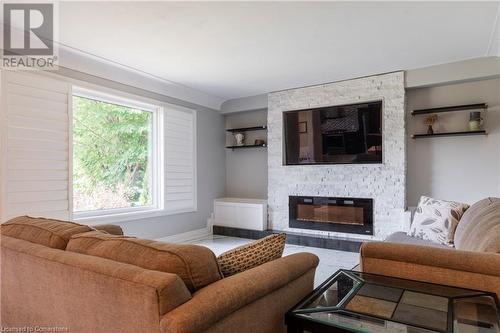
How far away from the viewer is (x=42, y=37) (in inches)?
120

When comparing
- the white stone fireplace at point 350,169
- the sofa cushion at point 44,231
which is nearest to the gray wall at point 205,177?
the white stone fireplace at point 350,169

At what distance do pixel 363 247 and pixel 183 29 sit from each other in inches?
94.9

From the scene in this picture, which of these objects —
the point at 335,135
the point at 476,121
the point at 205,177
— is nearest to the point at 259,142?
the point at 205,177

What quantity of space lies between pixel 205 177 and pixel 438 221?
365 centimetres

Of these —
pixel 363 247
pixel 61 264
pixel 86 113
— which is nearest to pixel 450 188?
pixel 363 247

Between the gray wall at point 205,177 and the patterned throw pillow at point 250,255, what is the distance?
3.30m

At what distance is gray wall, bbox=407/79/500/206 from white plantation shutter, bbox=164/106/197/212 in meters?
3.30

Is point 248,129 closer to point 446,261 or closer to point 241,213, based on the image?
point 241,213

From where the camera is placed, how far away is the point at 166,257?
1099 millimetres

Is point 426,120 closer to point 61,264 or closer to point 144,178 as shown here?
point 144,178

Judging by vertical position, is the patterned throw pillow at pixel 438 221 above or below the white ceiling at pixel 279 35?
below

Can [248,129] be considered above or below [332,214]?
above

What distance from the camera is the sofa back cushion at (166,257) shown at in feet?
3.56

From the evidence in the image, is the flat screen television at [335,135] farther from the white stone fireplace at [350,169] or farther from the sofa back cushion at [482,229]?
the sofa back cushion at [482,229]
